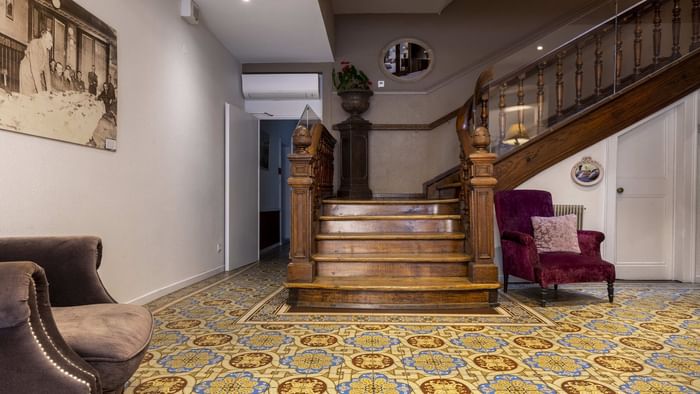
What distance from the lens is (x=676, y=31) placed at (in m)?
4.11

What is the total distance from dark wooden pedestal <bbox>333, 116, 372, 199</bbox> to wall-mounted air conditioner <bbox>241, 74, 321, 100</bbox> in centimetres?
72

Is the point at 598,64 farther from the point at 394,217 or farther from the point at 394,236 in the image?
the point at 394,236

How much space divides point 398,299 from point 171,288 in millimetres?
2121

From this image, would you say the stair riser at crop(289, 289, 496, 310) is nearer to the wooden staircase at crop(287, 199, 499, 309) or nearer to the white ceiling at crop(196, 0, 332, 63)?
the wooden staircase at crop(287, 199, 499, 309)

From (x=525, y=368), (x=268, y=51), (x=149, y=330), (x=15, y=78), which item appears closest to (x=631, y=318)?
(x=525, y=368)

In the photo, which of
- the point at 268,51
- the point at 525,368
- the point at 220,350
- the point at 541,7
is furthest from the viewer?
the point at 541,7

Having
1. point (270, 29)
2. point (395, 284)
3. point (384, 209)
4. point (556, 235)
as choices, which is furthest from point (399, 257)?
point (270, 29)

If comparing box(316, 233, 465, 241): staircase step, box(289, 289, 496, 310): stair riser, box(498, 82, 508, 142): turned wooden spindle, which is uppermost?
box(498, 82, 508, 142): turned wooden spindle

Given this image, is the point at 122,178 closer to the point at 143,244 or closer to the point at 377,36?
the point at 143,244

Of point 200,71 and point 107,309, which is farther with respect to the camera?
point 200,71

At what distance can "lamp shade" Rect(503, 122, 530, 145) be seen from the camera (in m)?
4.22

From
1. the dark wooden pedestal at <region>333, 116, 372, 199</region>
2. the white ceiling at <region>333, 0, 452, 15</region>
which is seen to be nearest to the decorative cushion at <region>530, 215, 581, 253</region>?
the dark wooden pedestal at <region>333, 116, 372, 199</region>

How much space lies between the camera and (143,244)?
3.35m

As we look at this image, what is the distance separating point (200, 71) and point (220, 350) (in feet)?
10.6
